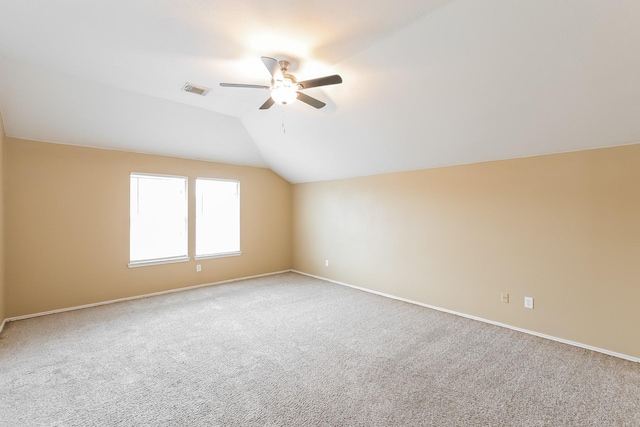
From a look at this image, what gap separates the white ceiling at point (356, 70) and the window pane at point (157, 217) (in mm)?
768

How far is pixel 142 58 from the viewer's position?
275 centimetres

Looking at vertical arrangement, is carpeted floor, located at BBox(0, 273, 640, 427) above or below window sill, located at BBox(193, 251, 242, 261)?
below

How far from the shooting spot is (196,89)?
136 inches

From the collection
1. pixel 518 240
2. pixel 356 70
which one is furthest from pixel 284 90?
pixel 518 240

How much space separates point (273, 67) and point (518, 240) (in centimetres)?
322

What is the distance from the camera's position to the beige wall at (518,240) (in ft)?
9.12

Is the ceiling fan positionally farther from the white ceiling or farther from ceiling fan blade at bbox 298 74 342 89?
the white ceiling

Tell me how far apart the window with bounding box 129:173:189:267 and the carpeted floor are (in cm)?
113

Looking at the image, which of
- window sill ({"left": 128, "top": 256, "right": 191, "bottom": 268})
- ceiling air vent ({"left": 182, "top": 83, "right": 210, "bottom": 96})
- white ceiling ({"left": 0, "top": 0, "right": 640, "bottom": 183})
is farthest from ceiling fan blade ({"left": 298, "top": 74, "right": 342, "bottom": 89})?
window sill ({"left": 128, "top": 256, "right": 191, "bottom": 268})

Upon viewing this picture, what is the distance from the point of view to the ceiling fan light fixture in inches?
103

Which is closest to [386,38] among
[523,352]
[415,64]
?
[415,64]

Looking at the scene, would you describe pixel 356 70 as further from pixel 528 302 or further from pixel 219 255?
Result: pixel 219 255

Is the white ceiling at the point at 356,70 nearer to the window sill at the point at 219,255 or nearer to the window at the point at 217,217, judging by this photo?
the window at the point at 217,217

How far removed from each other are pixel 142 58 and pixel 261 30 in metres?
1.29
